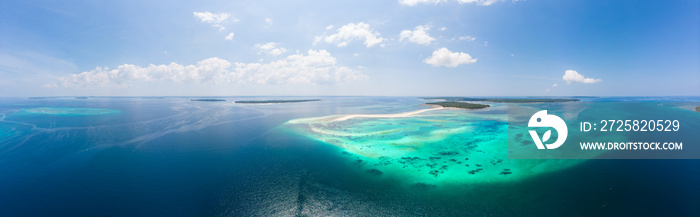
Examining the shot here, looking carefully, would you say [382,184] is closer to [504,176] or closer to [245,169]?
[504,176]

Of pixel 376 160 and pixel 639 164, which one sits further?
pixel 376 160

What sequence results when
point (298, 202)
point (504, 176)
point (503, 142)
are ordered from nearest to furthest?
point (298, 202)
point (504, 176)
point (503, 142)

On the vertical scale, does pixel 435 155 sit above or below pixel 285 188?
above

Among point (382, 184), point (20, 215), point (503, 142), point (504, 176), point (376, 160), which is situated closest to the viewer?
point (20, 215)

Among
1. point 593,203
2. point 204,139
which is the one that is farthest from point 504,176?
point 204,139

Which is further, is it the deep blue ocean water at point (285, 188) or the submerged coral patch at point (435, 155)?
the submerged coral patch at point (435, 155)

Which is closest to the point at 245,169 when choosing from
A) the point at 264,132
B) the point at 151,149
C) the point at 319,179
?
the point at 319,179

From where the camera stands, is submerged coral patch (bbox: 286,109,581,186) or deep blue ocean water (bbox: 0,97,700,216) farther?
submerged coral patch (bbox: 286,109,581,186)

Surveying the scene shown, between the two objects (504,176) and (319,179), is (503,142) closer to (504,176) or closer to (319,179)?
(504,176)

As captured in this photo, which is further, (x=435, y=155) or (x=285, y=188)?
(x=435, y=155)
